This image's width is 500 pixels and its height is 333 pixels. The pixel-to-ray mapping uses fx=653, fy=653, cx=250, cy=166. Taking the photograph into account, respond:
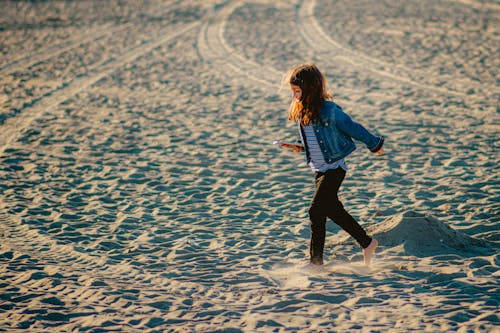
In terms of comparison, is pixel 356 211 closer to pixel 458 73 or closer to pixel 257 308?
pixel 257 308

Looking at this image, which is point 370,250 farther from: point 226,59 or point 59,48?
point 59,48

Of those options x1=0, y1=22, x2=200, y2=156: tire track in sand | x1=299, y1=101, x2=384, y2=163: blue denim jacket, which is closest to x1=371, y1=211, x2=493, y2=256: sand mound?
x1=299, y1=101, x2=384, y2=163: blue denim jacket

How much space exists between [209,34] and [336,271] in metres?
12.8

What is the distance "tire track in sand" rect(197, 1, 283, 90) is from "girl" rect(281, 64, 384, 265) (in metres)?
7.01

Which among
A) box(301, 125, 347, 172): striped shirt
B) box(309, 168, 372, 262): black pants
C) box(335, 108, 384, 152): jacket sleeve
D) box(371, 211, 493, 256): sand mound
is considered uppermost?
box(335, 108, 384, 152): jacket sleeve

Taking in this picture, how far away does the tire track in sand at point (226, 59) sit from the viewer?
484 inches

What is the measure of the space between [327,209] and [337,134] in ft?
1.84

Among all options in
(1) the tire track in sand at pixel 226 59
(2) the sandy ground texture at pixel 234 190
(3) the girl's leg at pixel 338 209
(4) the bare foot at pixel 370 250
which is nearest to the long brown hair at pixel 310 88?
(3) the girl's leg at pixel 338 209

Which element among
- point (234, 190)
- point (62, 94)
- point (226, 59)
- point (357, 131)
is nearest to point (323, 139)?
point (357, 131)

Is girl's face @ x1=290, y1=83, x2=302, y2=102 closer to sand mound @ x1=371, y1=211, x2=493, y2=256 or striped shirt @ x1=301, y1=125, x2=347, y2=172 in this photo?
striped shirt @ x1=301, y1=125, x2=347, y2=172

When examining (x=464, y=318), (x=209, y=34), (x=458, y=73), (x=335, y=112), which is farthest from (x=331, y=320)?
(x=209, y=34)

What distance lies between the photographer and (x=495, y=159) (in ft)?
24.5

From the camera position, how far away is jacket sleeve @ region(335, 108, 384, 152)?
4.55 m

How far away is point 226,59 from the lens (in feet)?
45.7
